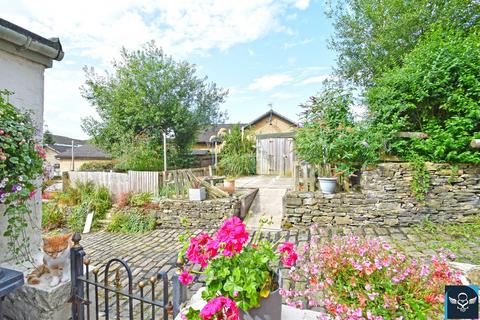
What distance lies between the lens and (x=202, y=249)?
1169 millimetres

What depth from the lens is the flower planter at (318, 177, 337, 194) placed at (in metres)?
5.22

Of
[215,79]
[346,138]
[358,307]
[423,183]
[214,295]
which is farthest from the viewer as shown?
[215,79]

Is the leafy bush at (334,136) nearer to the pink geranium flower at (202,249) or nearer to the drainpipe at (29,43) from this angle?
the pink geranium flower at (202,249)

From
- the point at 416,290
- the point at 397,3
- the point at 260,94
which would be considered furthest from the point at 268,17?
the point at 260,94

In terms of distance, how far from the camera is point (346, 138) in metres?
5.16

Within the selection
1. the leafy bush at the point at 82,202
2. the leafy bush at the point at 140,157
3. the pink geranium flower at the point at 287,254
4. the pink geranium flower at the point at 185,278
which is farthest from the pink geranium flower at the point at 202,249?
the leafy bush at the point at 140,157

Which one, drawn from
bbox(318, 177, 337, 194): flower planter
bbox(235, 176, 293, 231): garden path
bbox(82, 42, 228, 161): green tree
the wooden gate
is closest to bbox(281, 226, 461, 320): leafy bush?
bbox(318, 177, 337, 194): flower planter

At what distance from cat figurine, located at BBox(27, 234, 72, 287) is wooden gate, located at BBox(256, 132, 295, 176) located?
11.7m

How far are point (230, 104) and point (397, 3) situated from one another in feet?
27.2

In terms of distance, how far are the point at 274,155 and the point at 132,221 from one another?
8.25 meters

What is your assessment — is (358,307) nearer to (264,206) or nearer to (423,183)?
(423,183)

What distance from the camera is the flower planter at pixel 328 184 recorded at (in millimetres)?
5219

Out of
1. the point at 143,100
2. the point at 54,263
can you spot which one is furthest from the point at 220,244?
the point at 143,100

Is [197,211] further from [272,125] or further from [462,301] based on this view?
[272,125]
